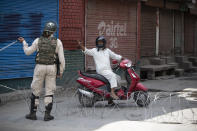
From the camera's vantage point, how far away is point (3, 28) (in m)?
10.0

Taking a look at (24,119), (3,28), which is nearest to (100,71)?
(24,119)

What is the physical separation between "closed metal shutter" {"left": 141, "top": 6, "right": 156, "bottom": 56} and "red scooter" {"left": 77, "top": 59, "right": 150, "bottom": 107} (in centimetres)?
738

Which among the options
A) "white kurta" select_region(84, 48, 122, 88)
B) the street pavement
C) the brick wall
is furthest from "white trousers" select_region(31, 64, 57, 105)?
the brick wall

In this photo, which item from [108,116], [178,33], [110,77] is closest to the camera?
[108,116]

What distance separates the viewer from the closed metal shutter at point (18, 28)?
10.0 m

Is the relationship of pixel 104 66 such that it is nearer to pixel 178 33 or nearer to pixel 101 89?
pixel 101 89

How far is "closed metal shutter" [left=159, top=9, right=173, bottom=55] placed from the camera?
17812mm

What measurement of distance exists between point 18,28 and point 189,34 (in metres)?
12.8

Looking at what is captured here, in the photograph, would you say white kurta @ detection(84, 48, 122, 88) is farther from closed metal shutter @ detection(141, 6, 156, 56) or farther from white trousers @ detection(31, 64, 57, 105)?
closed metal shutter @ detection(141, 6, 156, 56)

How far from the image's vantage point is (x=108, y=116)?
7.83 metres

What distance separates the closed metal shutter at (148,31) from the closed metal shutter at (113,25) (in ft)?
3.88

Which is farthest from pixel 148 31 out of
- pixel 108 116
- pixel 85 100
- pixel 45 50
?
pixel 45 50

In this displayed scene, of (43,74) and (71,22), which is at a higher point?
(71,22)

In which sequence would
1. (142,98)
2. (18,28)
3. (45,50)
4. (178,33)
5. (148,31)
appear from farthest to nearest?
1. (178,33)
2. (148,31)
3. (18,28)
4. (142,98)
5. (45,50)
